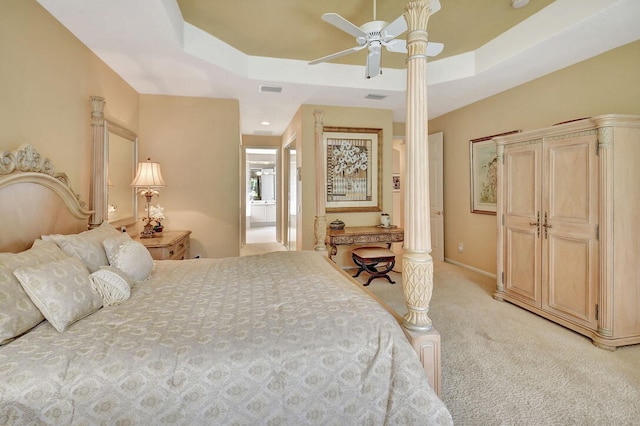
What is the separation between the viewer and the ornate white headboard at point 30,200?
5.65 feet

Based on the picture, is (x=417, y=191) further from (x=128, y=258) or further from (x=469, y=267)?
(x=469, y=267)

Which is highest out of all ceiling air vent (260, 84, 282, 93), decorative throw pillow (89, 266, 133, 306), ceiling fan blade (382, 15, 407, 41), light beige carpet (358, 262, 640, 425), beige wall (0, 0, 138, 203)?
ceiling air vent (260, 84, 282, 93)

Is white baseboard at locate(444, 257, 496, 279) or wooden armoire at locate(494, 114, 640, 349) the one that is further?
white baseboard at locate(444, 257, 496, 279)

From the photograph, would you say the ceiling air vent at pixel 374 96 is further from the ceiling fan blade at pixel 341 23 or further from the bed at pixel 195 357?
the bed at pixel 195 357

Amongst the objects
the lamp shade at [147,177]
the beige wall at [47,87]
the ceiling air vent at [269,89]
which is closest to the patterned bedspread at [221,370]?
the beige wall at [47,87]

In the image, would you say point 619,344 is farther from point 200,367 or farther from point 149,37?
point 149,37

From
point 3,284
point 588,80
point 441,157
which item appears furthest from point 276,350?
point 441,157

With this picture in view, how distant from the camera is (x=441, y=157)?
5.37m

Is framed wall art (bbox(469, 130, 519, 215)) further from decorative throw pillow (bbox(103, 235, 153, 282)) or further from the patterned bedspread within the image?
decorative throw pillow (bbox(103, 235, 153, 282))

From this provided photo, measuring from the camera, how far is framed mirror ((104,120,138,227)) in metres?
3.13

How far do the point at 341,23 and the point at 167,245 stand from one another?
8.32ft

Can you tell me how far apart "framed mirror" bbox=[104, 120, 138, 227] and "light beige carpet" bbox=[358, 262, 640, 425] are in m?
3.27

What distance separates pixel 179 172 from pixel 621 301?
4.82 m

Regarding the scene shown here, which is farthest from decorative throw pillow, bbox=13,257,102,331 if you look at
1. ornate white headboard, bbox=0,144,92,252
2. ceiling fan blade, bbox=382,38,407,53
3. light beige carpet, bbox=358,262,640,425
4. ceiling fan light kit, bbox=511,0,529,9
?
ceiling fan light kit, bbox=511,0,529,9
